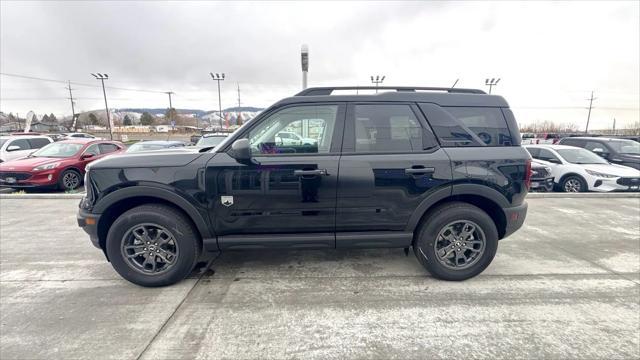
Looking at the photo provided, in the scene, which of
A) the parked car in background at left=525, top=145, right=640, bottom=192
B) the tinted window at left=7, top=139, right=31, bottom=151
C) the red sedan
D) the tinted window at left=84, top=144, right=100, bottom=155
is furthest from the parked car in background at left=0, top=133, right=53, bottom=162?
the parked car in background at left=525, top=145, right=640, bottom=192

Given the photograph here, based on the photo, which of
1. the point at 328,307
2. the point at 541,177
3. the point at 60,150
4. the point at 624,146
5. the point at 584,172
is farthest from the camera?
the point at 624,146

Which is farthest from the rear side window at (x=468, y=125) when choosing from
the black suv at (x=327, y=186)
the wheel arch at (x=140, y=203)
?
the wheel arch at (x=140, y=203)

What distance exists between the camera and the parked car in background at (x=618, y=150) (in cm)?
967

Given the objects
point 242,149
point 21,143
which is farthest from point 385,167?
point 21,143

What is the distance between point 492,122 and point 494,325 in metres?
1.98

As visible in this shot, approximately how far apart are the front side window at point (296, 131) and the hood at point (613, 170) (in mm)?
8893

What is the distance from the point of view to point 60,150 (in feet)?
29.0

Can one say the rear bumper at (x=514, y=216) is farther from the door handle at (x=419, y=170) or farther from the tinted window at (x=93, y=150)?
the tinted window at (x=93, y=150)

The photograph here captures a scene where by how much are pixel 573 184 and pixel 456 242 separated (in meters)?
7.64

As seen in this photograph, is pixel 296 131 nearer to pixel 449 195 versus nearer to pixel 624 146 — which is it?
pixel 449 195

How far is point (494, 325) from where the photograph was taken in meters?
2.50

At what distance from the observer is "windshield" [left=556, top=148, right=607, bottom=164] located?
8562mm

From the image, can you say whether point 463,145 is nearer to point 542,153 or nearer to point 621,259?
point 621,259

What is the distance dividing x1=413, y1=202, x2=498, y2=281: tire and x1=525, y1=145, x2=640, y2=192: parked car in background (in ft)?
24.1
